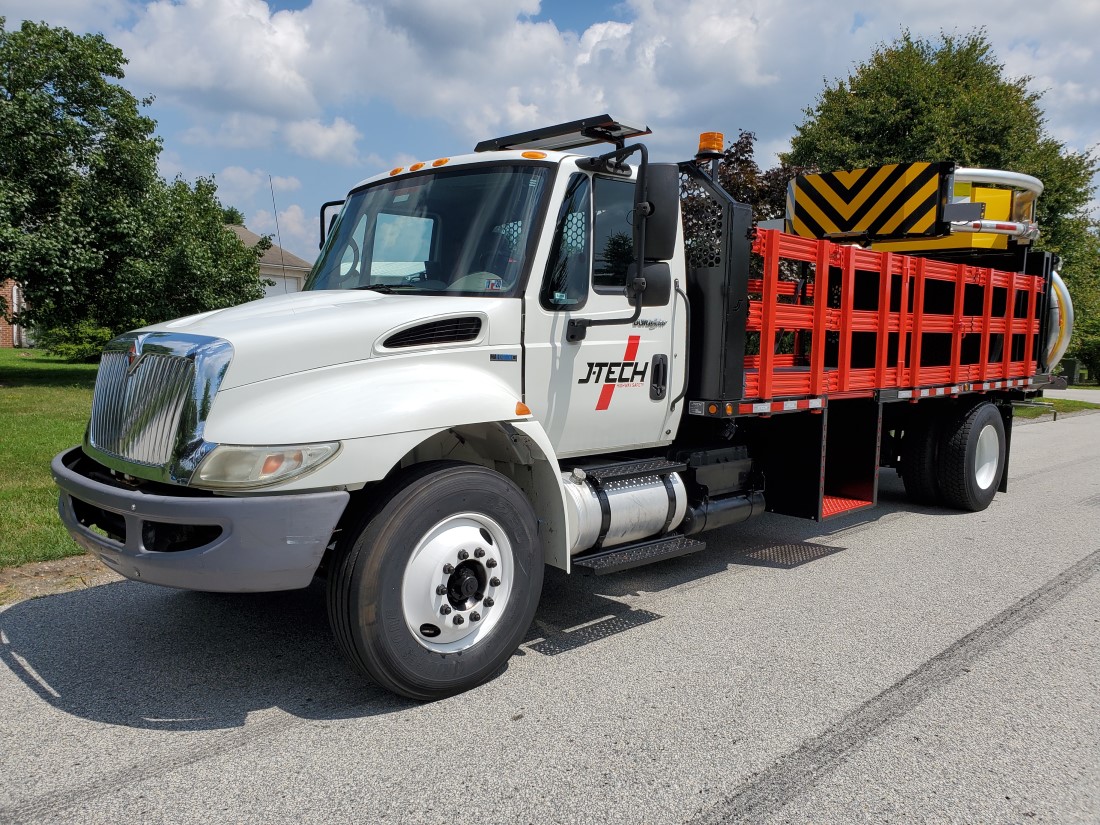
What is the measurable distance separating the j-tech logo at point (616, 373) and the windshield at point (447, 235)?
28.8 inches

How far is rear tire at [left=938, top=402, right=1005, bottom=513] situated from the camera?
7.76 m

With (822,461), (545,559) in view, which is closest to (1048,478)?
(822,461)

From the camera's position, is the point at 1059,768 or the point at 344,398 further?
the point at 344,398

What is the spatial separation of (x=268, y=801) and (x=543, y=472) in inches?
77.0

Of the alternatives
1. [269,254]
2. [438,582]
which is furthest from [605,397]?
[269,254]

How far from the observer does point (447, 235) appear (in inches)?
171

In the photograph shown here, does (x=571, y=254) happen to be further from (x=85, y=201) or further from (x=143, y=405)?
(x=85, y=201)

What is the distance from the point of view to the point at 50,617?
15.4 ft

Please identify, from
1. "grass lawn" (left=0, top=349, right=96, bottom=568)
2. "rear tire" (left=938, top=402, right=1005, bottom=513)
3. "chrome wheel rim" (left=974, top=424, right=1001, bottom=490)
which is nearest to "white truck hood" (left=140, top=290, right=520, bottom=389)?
"grass lawn" (left=0, top=349, right=96, bottom=568)

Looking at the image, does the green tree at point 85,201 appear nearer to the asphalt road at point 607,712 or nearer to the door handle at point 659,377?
the asphalt road at point 607,712

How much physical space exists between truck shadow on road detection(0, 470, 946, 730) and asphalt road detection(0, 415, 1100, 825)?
2cm

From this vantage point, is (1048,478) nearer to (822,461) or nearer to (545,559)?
(822,461)

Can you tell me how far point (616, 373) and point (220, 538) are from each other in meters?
2.34

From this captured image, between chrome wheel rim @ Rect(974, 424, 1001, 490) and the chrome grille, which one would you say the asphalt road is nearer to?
the chrome grille
